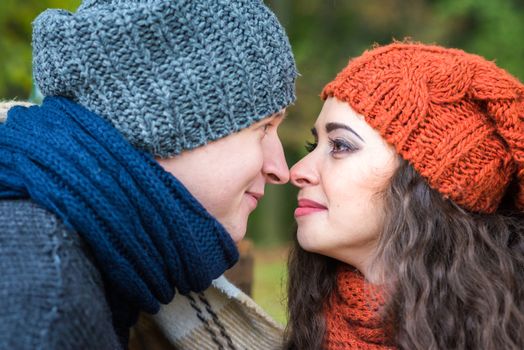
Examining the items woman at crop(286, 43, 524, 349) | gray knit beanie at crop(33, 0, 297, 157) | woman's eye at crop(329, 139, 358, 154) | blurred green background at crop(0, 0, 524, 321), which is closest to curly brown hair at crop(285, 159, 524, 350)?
woman at crop(286, 43, 524, 349)

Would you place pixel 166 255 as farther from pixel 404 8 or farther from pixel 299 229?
pixel 404 8

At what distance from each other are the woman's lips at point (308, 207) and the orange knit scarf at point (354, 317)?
0.95ft

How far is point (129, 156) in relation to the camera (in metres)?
2.11

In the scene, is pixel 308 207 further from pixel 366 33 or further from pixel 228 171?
pixel 366 33

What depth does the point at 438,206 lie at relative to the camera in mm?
2609

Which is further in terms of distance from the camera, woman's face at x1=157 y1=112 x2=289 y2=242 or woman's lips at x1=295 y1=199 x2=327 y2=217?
woman's lips at x1=295 y1=199 x2=327 y2=217

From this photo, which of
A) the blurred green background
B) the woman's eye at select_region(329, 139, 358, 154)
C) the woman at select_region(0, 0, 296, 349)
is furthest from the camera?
the blurred green background

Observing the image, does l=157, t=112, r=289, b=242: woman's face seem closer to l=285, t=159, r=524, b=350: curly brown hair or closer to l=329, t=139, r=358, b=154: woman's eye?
l=329, t=139, r=358, b=154: woman's eye

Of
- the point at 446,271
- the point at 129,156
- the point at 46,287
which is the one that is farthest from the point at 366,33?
the point at 46,287

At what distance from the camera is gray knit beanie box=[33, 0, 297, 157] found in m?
2.19

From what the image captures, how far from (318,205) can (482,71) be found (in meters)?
0.82

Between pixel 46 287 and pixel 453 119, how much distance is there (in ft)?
5.18

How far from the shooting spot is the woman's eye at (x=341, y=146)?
107 inches

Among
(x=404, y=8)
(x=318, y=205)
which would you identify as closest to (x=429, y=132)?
(x=318, y=205)
